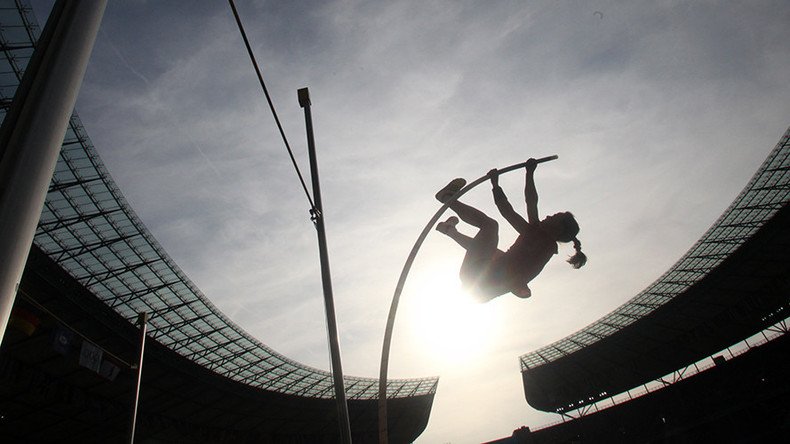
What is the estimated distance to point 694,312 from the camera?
32.1 meters

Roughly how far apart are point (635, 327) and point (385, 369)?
3682cm

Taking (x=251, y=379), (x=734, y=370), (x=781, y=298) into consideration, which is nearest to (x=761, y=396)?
(x=734, y=370)

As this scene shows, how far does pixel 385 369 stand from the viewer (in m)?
4.22

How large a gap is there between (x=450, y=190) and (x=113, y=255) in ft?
61.7

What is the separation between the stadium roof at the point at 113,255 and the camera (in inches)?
509

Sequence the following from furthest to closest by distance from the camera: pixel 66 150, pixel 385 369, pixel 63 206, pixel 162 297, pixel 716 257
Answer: pixel 716 257, pixel 162 297, pixel 63 206, pixel 66 150, pixel 385 369

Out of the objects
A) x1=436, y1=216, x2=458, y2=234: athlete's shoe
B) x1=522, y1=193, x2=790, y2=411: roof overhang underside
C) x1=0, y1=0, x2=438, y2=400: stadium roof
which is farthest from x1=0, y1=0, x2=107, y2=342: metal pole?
x1=522, y1=193, x2=790, y2=411: roof overhang underside

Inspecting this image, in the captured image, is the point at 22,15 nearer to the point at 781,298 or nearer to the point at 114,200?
the point at 114,200

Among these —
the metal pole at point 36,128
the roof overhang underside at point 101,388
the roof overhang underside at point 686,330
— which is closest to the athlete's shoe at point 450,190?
the metal pole at point 36,128

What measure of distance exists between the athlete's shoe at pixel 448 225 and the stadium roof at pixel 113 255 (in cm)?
1418

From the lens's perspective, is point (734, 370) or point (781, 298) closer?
point (781, 298)

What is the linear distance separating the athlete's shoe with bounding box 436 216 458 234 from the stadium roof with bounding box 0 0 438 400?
46.5 ft

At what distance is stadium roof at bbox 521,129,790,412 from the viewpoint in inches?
959

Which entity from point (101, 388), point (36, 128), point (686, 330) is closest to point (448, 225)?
point (36, 128)
